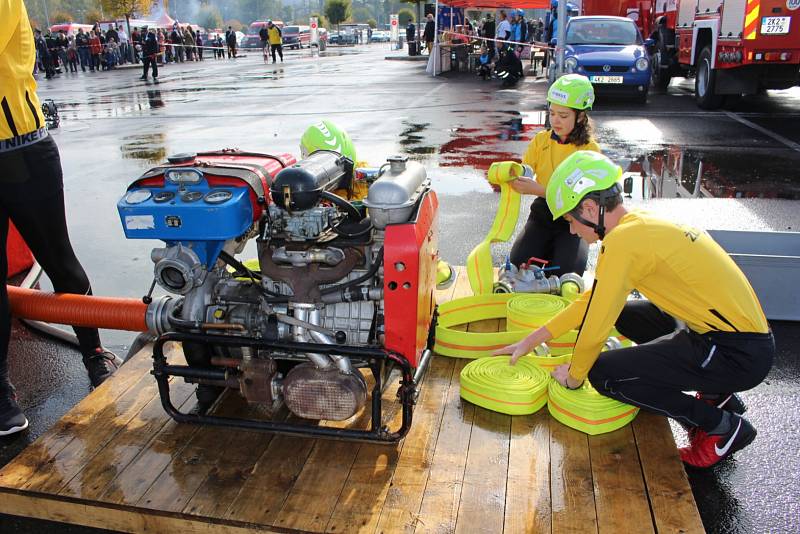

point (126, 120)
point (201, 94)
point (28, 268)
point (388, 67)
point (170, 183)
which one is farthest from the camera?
point (388, 67)

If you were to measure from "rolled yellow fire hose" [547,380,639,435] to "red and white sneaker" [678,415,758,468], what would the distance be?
0.97 feet

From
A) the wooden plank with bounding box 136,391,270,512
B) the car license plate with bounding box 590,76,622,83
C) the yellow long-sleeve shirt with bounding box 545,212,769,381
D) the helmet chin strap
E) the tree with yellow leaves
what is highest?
the tree with yellow leaves

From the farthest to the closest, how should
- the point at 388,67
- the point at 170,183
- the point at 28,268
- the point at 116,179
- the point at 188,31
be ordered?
the point at 188,31, the point at 388,67, the point at 116,179, the point at 28,268, the point at 170,183

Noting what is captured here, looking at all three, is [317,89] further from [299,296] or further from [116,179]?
[299,296]

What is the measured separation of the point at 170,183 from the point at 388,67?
81.0 feet

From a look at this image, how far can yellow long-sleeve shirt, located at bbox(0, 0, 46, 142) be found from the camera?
284cm

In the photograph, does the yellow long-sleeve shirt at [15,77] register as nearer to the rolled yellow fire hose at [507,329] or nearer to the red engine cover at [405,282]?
the red engine cover at [405,282]

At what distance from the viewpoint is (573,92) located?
3762 millimetres

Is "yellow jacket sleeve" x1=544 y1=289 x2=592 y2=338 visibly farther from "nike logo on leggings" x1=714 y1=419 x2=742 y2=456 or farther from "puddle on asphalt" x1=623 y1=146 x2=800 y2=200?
"puddle on asphalt" x1=623 y1=146 x2=800 y2=200

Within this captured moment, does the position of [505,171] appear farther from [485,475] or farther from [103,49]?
[103,49]

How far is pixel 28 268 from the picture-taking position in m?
5.17

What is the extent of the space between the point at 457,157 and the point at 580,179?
657 cm

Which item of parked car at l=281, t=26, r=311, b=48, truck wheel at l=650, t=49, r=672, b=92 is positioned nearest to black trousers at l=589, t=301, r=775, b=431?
truck wheel at l=650, t=49, r=672, b=92

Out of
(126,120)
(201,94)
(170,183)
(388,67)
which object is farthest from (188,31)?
(170,183)
